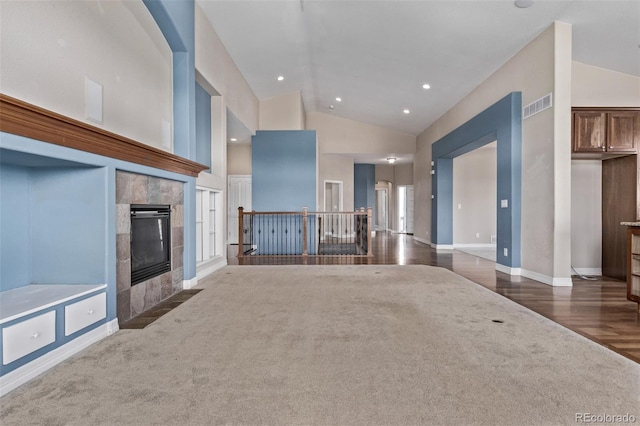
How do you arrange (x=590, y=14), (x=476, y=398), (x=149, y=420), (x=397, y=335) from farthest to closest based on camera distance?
(x=590, y=14) → (x=397, y=335) → (x=476, y=398) → (x=149, y=420)

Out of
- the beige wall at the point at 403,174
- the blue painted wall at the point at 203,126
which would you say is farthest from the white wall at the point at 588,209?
the beige wall at the point at 403,174

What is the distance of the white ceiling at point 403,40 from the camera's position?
438 cm

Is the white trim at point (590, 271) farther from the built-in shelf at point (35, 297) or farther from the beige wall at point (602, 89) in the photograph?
the built-in shelf at point (35, 297)

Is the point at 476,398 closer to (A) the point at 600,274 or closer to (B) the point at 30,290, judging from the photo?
(B) the point at 30,290

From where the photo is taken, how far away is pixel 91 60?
2971 millimetres

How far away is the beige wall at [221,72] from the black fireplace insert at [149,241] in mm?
2511

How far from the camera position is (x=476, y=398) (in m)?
1.79

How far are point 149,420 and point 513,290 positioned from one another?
14.2ft

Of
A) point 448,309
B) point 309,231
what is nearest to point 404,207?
point 309,231

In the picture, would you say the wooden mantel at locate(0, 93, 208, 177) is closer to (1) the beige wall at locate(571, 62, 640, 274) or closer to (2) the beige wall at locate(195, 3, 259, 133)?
(2) the beige wall at locate(195, 3, 259, 133)

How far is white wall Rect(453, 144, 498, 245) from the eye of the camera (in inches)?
368

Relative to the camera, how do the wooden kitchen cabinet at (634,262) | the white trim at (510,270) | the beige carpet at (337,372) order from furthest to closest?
the white trim at (510,270), the wooden kitchen cabinet at (634,262), the beige carpet at (337,372)

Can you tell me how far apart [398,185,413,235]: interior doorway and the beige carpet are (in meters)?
11.3

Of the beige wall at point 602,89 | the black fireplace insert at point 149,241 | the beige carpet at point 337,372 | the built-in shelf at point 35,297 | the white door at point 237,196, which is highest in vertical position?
the beige wall at point 602,89
